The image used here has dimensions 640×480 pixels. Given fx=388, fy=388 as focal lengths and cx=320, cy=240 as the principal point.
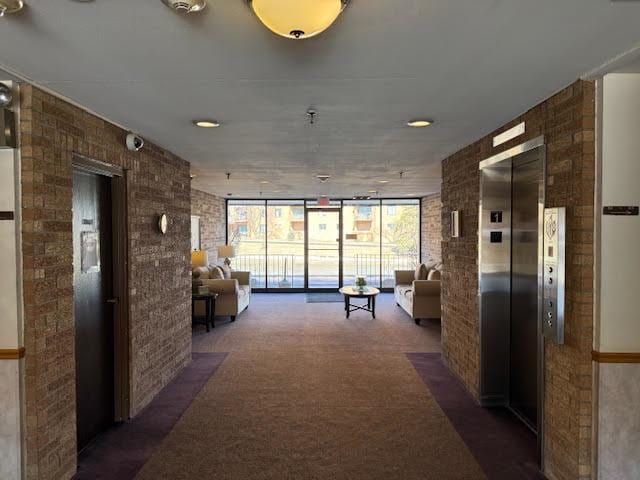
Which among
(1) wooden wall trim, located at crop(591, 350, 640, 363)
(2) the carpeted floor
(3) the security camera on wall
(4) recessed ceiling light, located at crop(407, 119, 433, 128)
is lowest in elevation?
(2) the carpeted floor

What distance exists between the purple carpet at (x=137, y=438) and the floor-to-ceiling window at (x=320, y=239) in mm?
6056

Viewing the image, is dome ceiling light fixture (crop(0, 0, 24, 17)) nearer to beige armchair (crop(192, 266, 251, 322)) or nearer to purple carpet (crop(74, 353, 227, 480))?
purple carpet (crop(74, 353, 227, 480))

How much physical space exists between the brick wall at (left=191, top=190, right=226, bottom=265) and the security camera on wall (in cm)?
466

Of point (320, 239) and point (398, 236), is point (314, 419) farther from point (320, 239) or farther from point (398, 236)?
point (398, 236)

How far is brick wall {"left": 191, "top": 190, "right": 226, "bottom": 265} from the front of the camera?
8.26 meters

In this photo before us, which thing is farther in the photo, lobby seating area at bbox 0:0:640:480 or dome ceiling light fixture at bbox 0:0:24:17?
lobby seating area at bbox 0:0:640:480

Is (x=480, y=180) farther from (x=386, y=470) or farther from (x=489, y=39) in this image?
(x=386, y=470)

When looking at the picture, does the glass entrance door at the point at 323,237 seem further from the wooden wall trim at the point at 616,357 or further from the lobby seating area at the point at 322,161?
the wooden wall trim at the point at 616,357

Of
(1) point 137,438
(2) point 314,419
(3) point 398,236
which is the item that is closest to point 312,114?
(2) point 314,419

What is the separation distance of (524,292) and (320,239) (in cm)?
694

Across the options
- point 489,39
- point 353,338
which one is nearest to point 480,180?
point 489,39

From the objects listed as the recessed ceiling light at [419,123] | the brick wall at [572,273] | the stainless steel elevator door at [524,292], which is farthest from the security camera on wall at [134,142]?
the stainless steel elevator door at [524,292]

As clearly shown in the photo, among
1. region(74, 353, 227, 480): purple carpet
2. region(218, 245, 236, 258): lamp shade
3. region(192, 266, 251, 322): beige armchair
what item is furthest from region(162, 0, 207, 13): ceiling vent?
region(218, 245, 236, 258): lamp shade

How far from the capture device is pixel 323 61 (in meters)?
1.95
